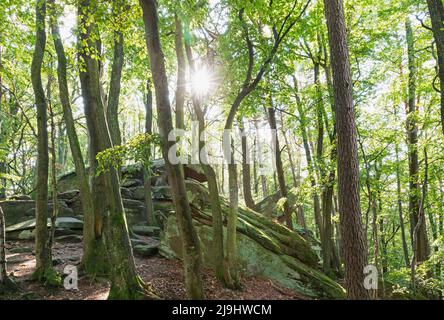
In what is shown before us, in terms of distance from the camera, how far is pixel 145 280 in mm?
8352

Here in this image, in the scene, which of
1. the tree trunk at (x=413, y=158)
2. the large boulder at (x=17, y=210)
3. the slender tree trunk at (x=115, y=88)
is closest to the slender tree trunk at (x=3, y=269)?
the slender tree trunk at (x=115, y=88)

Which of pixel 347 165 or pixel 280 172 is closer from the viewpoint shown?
pixel 347 165

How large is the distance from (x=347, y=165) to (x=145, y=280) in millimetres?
5907

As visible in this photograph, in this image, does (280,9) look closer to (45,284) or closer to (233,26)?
(233,26)

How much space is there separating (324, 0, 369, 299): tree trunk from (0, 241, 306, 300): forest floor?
3706 mm

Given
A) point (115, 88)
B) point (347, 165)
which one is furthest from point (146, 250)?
point (347, 165)

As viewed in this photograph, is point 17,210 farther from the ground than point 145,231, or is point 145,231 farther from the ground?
point 17,210

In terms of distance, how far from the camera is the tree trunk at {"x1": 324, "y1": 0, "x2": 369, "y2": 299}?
5836mm

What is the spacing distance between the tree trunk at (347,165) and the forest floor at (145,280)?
371 cm

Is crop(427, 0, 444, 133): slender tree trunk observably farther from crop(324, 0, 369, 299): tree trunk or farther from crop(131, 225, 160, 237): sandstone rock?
crop(131, 225, 160, 237): sandstone rock

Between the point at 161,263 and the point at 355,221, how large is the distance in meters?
6.27

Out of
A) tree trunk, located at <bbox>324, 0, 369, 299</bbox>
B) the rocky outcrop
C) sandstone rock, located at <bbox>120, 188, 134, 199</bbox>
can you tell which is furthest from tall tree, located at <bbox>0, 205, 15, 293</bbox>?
sandstone rock, located at <bbox>120, 188, 134, 199</bbox>

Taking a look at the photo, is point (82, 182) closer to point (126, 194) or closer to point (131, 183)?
point (126, 194)
